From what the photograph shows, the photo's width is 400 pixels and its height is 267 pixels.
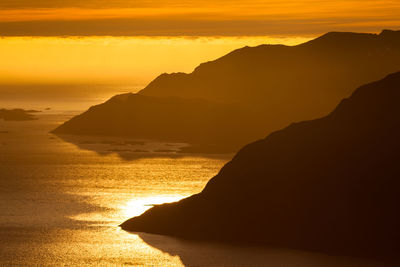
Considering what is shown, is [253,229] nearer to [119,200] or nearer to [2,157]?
[119,200]

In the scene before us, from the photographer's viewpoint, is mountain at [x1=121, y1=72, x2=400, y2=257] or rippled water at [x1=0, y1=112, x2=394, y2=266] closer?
rippled water at [x1=0, y1=112, x2=394, y2=266]

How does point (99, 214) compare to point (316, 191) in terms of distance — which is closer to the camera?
point (316, 191)

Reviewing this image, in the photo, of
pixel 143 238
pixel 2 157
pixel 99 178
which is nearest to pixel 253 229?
pixel 143 238

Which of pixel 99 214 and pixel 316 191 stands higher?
pixel 316 191

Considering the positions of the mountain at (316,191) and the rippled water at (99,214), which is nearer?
the rippled water at (99,214)
